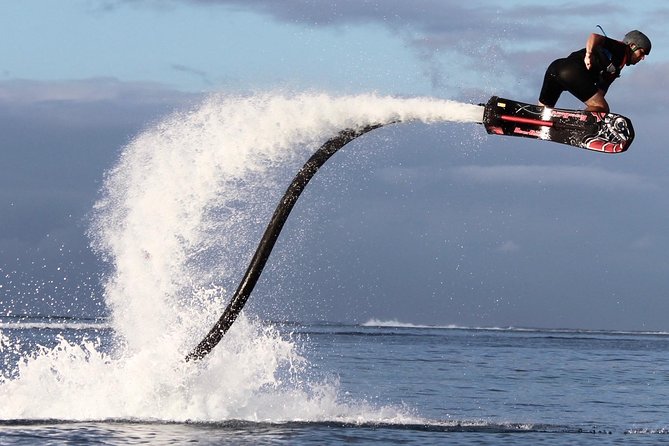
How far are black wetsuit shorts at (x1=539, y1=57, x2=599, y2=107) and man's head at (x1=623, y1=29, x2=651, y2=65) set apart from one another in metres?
0.77

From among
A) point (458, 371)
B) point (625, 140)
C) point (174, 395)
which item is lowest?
point (458, 371)

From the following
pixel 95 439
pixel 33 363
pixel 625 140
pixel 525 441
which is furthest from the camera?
pixel 33 363

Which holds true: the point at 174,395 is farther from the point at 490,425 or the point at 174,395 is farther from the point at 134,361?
the point at 490,425

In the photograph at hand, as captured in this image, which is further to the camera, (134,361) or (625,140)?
(134,361)

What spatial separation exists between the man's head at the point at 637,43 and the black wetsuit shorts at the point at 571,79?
77 centimetres

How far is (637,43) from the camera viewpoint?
17.4 meters

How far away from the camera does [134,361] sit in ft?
73.0

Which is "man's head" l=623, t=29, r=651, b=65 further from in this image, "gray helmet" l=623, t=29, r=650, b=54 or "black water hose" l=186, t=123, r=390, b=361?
"black water hose" l=186, t=123, r=390, b=361

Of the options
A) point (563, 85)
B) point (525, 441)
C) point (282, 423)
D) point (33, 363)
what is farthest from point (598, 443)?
point (33, 363)

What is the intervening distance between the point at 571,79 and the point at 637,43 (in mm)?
1206

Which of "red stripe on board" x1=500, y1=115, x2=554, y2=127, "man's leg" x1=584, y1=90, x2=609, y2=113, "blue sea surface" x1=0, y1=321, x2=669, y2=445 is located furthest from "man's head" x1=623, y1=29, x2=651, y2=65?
"blue sea surface" x1=0, y1=321, x2=669, y2=445

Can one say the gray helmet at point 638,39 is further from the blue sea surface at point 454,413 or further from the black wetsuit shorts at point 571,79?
the blue sea surface at point 454,413

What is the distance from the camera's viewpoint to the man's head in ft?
57.2

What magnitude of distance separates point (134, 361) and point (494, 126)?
30.2ft
